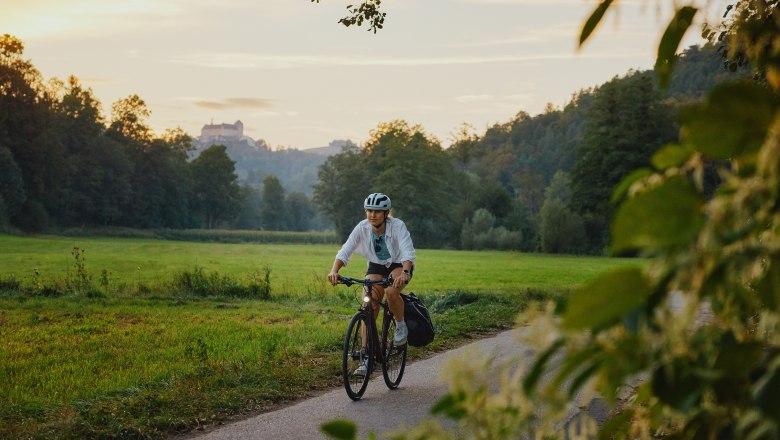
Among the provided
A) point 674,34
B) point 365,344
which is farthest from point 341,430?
point 365,344

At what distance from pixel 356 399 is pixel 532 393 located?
27.1 feet

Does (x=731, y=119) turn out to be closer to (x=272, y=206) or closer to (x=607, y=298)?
(x=607, y=298)

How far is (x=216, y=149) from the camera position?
12400 cm

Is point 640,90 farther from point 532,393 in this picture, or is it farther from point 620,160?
point 532,393

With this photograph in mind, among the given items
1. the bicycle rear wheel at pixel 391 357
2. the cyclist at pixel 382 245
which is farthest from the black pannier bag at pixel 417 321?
the bicycle rear wheel at pixel 391 357

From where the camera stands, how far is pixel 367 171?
104062 mm

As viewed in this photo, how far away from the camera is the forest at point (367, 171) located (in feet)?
229

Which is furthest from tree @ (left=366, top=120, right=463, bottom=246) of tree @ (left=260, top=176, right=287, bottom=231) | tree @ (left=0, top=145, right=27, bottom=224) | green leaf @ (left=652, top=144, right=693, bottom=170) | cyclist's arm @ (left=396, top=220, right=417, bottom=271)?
green leaf @ (left=652, top=144, right=693, bottom=170)

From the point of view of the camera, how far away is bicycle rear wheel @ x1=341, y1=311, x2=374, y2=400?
8.92 m

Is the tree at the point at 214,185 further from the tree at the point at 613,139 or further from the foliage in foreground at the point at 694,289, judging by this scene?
the foliage in foreground at the point at 694,289

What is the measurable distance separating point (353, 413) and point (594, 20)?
7528 millimetres

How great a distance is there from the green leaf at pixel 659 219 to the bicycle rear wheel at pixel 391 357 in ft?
28.6

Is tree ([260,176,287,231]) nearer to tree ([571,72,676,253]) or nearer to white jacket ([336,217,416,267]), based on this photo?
tree ([571,72,676,253])

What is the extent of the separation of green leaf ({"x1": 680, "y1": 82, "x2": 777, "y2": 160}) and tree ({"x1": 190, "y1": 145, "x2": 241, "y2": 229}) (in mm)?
121388
